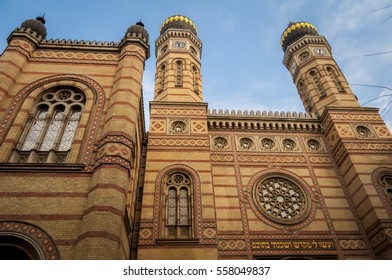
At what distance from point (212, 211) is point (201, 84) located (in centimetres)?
742

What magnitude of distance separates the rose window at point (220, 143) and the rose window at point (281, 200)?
7.00ft

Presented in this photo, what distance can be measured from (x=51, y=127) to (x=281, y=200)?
25.5 ft

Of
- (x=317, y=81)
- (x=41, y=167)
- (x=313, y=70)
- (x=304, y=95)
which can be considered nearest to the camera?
(x=41, y=167)

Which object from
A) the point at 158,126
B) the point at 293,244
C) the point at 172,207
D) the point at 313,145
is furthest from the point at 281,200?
the point at 158,126

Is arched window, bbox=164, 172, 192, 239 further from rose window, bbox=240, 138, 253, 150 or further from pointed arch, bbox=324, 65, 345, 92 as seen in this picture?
pointed arch, bbox=324, 65, 345, 92

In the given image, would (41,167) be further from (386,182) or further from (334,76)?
(334,76)

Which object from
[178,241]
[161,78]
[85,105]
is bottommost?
[178,241]

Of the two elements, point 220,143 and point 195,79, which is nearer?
point 220,143

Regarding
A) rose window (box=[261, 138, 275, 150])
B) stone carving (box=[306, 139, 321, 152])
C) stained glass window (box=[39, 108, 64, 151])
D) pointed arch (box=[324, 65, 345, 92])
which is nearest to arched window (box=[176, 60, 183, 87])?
rose window (box=[261, 138, 275, 150])

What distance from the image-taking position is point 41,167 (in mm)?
6699

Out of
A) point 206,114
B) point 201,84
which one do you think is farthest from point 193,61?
point 206,114

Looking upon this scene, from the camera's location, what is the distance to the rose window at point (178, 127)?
453 inches

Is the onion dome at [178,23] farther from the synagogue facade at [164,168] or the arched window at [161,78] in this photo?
the synagogue facade at [164,168]
